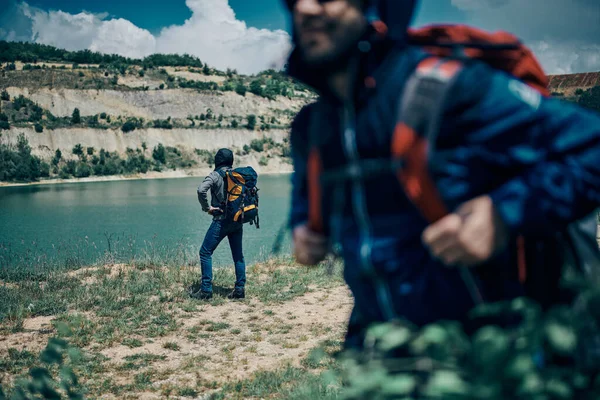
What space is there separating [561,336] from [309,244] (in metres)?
0.84

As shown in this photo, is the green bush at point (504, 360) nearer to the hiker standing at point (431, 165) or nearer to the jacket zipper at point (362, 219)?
the hiker standing at point (431, 165)

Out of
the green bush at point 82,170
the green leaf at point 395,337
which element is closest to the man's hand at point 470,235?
the green leaf at point 395,337

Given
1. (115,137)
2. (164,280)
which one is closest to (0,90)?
(115,137)

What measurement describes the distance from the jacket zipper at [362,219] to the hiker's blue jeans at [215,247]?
630cm

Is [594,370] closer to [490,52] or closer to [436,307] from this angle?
[436,307]

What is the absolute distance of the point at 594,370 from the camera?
2.96ft

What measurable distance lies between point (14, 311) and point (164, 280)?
2340 millimetres

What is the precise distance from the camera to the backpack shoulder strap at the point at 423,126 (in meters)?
1.10

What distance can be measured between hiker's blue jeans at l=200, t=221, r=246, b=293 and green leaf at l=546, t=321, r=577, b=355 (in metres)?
6.76

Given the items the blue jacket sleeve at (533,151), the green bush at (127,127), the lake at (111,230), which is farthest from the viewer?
the green bush at (127,127)

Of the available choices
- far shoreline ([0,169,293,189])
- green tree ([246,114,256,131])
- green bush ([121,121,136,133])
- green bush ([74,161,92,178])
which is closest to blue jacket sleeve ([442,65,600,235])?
far shoreline ([0,169,293,189])

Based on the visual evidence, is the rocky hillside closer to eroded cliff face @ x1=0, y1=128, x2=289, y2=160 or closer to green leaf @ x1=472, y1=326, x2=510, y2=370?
eroded cliff face @ x1=0, y1=128, x2=289, y2=160

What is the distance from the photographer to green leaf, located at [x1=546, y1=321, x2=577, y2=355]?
2.71 ft

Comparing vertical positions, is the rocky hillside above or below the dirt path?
above
